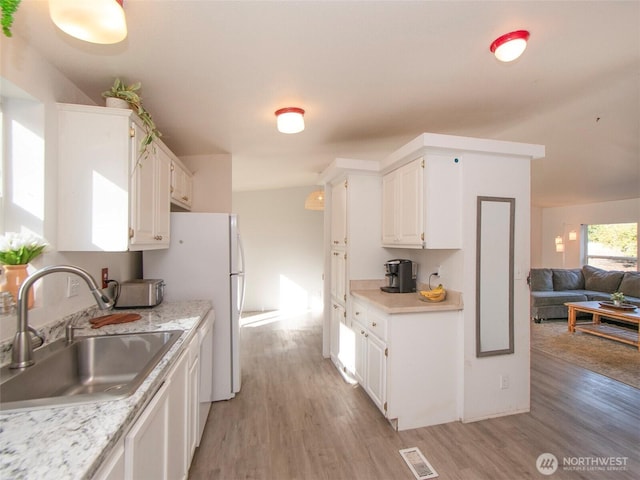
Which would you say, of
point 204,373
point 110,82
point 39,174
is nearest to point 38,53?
point 110,82

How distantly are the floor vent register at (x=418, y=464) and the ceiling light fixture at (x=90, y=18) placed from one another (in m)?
2.64

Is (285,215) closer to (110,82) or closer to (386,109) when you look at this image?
(386,109)

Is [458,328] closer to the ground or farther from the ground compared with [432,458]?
farther from the ground

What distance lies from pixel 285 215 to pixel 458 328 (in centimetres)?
452

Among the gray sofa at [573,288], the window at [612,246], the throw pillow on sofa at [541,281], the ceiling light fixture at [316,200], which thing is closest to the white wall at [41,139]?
the ceiling light fixture at [316,200]

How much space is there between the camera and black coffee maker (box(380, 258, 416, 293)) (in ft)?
9.32

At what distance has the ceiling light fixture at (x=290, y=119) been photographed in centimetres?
226

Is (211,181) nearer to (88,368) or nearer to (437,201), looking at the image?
(88,368)

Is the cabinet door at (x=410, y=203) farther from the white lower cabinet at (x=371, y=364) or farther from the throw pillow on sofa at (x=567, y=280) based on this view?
the throw pillow on sofa at (x=567, y=280)

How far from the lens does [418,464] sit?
6.16 ft

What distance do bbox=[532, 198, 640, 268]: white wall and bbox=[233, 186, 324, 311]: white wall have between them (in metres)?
5.44

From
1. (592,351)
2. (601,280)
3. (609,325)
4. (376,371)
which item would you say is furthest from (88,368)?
(601,280)

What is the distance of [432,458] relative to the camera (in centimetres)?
193

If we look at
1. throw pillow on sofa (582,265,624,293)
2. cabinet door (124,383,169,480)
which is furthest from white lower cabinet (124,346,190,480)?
throw pillow on sofa (582,265,624,293)
